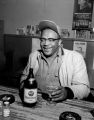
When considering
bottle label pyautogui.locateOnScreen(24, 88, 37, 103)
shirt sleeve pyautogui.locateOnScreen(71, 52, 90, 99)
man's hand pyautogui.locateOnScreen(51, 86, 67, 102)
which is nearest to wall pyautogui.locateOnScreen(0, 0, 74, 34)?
shirt sleeve pyautogui.locateOnScreen(71, 52, 90, 99)

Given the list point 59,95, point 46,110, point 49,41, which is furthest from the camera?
point 49,41

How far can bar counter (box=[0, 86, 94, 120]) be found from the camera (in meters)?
1.07

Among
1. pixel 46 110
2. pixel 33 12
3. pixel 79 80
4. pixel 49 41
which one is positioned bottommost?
pixel 46 110

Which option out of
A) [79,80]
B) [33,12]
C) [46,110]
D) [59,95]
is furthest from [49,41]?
[33,12]

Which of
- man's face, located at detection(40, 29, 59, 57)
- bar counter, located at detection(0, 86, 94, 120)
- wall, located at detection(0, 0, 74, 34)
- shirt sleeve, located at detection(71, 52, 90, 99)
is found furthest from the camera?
wall, located at detection(0, 0, 74, 34)

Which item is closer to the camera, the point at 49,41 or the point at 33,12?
the point at 49,41

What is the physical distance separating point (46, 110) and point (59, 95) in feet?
0.63

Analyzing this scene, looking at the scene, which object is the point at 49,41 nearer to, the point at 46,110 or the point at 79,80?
the point at 79,80

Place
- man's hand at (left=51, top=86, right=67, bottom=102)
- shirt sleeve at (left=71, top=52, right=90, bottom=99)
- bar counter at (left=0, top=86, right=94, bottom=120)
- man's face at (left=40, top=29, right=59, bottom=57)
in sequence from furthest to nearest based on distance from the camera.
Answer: man's face at (left=40, top=29, right=59, bottom=57) → shirt sleeve at (left=71, top=52, right=90, bottom=99) → man's hand at (left=51, top=86, right=67, bottom=102) → bar counter at (left=0, top=86, right=94, bottom=120)

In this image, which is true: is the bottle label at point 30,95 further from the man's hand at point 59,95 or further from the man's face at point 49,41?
the man's face at point 49,41

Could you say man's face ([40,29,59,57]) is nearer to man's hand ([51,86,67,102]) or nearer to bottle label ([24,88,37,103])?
man's hand ([51,86,67,102])

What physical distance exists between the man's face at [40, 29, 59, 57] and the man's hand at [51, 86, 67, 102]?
57 cm

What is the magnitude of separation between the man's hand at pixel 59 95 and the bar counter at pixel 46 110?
4cm

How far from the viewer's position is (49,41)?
1.79m
